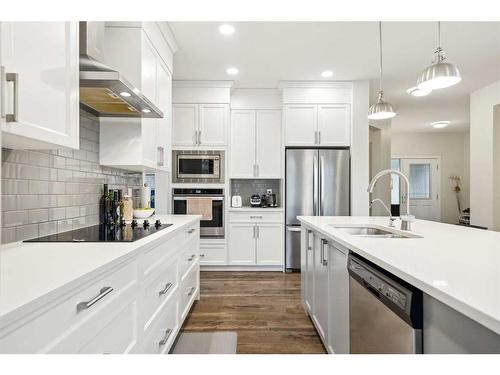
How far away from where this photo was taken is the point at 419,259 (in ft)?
3.52

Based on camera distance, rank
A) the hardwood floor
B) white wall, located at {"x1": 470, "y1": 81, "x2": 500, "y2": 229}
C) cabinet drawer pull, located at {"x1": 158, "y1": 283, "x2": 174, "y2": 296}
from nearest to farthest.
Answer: cabinet drawer pull, located at {"x1": 158, "y1": 283, "x2": 174, "y2": 296} < the hardwood floor < white wall, located at {"x1": 470, "y1": 81, "x2": 500, "y2": 229}

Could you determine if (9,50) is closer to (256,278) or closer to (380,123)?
(256,278)

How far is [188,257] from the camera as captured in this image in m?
2.65

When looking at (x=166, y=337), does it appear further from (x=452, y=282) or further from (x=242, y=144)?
(x=242, y=144)

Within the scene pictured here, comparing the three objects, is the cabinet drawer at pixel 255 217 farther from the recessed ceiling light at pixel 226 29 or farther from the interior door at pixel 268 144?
the recessed ceiling light at pixel 226 29

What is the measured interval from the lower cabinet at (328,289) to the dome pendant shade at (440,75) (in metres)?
1.23

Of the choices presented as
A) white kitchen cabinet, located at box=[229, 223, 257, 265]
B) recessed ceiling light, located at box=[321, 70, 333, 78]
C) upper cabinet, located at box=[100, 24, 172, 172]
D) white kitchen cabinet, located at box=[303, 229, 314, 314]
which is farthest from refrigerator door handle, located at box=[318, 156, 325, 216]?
upper cabinet, located at box=[100, 24, 172, 172]

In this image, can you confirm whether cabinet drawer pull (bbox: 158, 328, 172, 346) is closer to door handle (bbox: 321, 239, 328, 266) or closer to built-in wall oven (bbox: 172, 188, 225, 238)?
door handle (bbox: 321, 239, 328, 266)

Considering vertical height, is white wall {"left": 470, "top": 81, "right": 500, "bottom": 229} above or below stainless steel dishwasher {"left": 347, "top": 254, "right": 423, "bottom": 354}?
above

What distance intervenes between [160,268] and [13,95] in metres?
1.09

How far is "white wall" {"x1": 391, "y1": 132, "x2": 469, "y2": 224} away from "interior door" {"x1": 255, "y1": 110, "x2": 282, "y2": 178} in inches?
204

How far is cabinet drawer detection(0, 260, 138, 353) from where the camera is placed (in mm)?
686

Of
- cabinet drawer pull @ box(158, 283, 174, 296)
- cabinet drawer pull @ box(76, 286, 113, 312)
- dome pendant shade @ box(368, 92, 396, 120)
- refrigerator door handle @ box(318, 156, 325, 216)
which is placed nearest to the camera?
cabinet drawer pull @ box(76, 286, 113, 312)

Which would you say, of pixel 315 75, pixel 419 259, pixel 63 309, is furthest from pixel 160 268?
pixel 315 75
